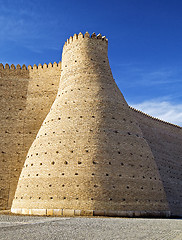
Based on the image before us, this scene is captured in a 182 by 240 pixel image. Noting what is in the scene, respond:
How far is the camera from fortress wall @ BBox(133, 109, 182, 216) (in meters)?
18.8

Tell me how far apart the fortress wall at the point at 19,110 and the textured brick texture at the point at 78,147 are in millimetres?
56

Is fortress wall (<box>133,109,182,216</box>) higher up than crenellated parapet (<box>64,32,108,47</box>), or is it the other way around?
crenellated parapet (<box>64,32,108,47</box>)

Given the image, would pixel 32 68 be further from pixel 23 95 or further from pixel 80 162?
pixel 80 162

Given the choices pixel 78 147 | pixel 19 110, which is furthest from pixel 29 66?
pixel 78 147

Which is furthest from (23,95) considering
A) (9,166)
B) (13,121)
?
(9,166)

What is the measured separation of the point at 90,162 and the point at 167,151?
1027cm

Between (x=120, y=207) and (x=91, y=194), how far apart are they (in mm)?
1383

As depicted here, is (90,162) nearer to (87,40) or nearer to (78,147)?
(78,147)

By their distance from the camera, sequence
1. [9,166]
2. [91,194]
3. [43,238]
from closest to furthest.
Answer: [43,238] < [91,194] < [9,166]

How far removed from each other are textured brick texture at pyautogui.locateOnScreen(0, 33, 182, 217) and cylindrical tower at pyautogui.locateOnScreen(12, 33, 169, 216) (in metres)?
0.04

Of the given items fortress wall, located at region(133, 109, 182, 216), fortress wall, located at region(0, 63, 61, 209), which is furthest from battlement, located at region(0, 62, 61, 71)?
fortress wall, located at region(133, 109, 182, 216)

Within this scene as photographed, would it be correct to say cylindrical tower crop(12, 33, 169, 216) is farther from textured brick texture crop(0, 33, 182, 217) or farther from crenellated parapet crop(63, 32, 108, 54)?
crenellated parapet crop(63, 32, 108, 54)

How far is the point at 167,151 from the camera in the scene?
72.3ft

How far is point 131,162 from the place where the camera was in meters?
14.1
